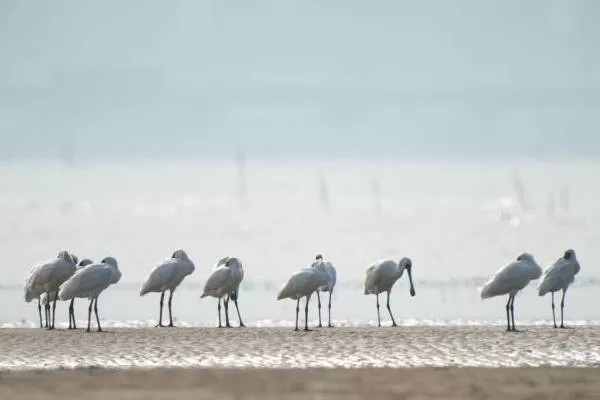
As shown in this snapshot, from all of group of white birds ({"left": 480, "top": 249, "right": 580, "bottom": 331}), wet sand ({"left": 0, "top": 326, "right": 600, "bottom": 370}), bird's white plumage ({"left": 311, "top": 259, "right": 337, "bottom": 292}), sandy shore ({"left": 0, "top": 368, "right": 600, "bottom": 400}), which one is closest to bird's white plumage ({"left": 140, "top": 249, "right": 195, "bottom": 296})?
wet sand ({"left": 0, "top": 326, "right": 600, "bottom": 370})

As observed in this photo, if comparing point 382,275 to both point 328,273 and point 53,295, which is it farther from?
point 53,295

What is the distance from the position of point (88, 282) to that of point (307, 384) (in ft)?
28.5

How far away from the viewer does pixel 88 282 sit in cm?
2502

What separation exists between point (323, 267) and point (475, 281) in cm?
2032

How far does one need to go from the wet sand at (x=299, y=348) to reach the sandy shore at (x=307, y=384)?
39.2 inches

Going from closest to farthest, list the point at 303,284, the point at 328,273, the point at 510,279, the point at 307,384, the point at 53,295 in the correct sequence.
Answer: the point at 307,384, the point at 303,284, the point at 510,279, the point at 328,273, the point at 53,295

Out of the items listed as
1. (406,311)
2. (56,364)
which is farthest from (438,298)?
(56,364)

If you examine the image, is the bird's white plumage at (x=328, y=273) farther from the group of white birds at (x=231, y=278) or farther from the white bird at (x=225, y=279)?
the white bird at (x=225, y=279)

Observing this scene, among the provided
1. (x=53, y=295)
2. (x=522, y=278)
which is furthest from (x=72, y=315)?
(x=522, y=278)

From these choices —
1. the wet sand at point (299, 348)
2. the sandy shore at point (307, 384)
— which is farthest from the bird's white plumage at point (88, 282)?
the sandy shore at point (307, 384)

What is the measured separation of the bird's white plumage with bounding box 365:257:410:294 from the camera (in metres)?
27.6

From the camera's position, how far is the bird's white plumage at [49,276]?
2605cm

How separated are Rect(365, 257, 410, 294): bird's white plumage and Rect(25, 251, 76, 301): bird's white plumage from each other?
6244mm

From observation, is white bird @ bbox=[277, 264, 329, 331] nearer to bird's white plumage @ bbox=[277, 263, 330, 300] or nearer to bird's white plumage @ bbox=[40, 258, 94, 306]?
bird's white plumage @ bbox=[277, 263, 330, 300]
